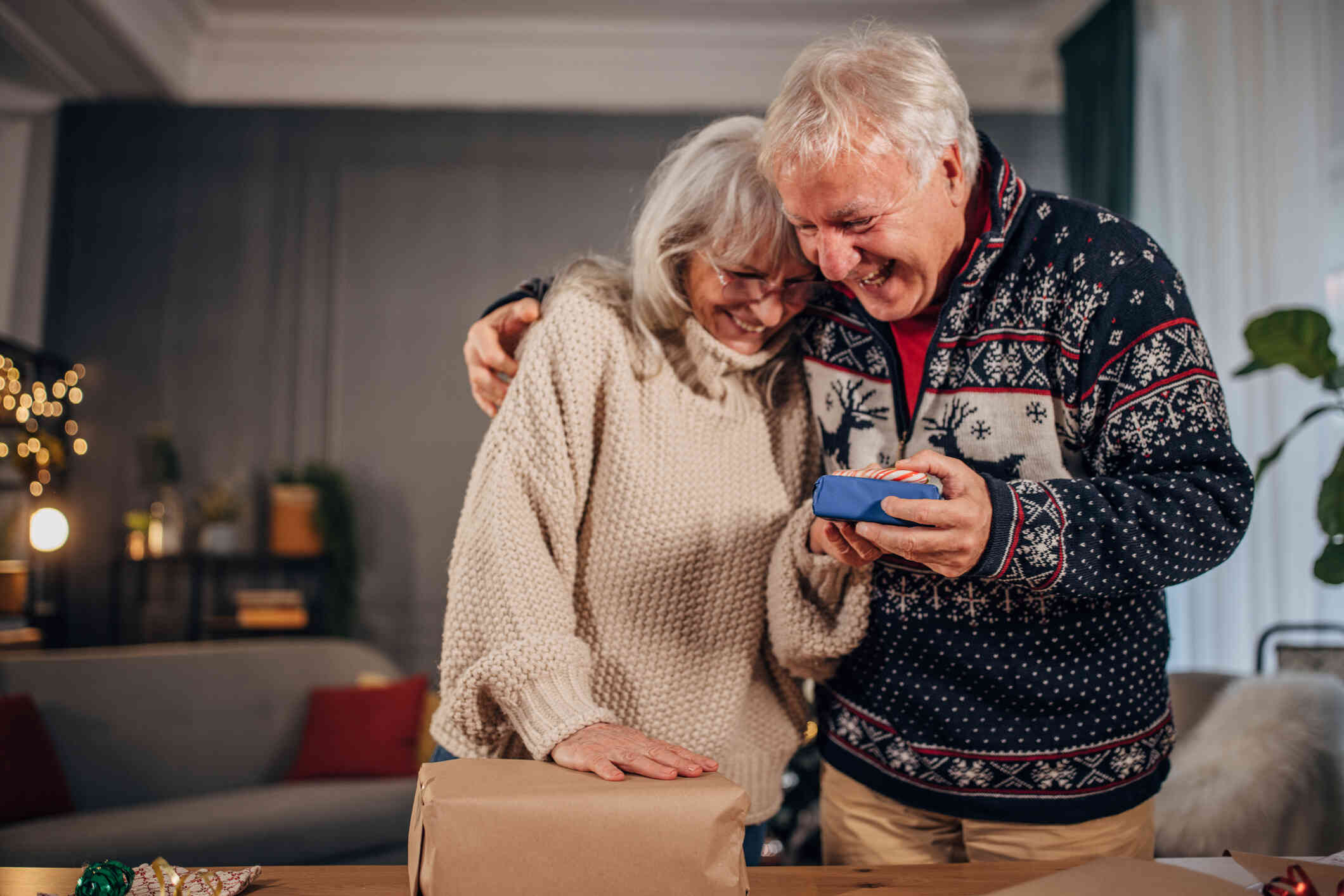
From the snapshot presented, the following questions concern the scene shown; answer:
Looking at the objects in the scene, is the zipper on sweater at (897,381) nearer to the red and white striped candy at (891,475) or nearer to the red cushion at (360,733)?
the red and white striped candy at (891,475)

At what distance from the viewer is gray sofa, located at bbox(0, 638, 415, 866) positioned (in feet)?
8.13

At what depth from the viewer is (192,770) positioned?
9.70 feet

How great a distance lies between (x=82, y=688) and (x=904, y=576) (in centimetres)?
282

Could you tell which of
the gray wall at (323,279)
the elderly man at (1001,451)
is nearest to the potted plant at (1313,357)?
the elderly man at (1001,451)

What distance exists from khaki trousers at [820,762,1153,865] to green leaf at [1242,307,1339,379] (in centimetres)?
139

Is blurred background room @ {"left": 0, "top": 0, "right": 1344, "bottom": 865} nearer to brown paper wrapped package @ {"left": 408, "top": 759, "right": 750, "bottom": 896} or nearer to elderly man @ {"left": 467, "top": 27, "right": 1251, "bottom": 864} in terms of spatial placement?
elderly man @ {"left": 467, "top": 27, "right": 1251, "bottom": 864}

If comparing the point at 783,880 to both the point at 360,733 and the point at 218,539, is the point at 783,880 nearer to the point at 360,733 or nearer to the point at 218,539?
the point at 360,733

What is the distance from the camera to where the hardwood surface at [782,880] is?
2.67 feet

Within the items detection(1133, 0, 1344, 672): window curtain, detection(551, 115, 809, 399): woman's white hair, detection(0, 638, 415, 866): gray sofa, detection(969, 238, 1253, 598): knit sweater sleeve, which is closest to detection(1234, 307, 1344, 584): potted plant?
detection(1133, 0, 1344, 672): window curtain

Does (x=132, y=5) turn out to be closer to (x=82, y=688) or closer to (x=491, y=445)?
(x=82, y=688)

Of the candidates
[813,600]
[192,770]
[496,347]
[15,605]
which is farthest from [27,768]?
[813,600]

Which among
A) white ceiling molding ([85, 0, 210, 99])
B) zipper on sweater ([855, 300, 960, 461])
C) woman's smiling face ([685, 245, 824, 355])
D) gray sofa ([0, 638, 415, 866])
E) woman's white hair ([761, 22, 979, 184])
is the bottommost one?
gray sofa ([0, 638, 415, 866])

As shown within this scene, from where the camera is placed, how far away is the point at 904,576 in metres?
1.10

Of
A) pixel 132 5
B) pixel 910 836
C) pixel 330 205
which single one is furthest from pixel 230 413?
pixel 910 836
